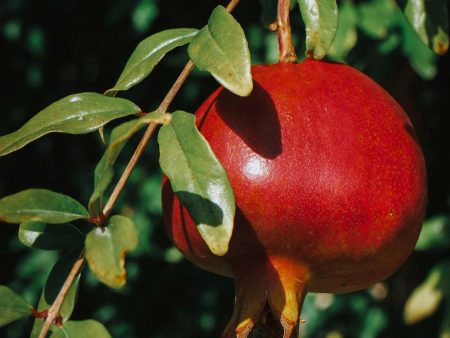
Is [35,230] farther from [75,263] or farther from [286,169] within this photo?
[286,169]

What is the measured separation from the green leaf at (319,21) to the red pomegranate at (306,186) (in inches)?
1.8

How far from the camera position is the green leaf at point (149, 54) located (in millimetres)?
998

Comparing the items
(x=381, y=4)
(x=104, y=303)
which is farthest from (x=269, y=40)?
(x=104, y=303)

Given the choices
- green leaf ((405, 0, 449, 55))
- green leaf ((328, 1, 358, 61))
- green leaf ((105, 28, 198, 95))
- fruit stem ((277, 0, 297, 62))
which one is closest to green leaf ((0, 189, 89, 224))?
green leaf ((105, 28, 198, 95))

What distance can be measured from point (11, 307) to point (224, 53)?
34 centimetres

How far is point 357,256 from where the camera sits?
0.91 m

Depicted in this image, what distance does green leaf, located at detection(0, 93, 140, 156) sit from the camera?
93cm

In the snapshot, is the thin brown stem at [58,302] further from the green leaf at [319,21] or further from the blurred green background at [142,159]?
the blurred green background at [142,159]

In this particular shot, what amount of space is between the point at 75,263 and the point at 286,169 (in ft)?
0.81

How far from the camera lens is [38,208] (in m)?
0.86

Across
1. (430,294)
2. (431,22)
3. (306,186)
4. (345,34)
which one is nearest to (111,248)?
(306,186)

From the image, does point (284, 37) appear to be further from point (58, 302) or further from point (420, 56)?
point (420, 56)

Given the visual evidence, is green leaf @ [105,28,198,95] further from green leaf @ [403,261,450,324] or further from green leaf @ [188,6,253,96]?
green leaf @ [403,261,450,324]

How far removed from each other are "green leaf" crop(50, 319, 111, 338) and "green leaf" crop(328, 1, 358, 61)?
1.05 meters
